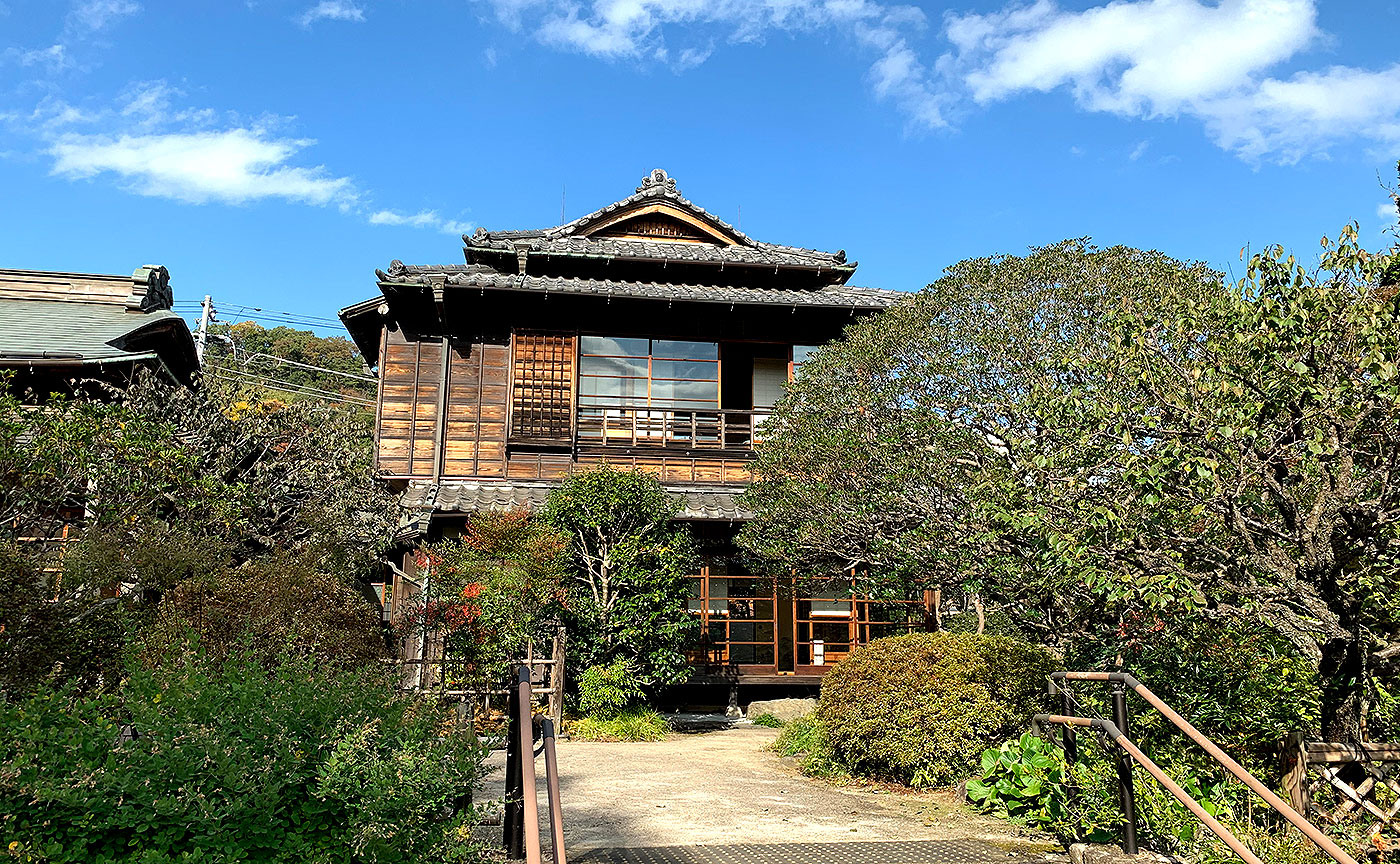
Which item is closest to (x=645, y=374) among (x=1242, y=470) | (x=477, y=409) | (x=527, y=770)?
(x=477, y=409)

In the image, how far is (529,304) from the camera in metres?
17.6

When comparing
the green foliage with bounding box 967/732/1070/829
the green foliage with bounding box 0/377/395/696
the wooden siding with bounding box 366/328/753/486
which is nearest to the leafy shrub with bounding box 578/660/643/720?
the green foliage with bounding box 0/377/395/696

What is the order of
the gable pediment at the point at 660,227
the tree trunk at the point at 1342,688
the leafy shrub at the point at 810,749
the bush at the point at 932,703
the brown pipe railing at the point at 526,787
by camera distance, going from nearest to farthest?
the brown pipe railing at the point at 526,787 < the tree trunk at the point at 1342,688 < the bush at the point at 932,703 < the leafy shrub at the point at 810,749 < the gable pediment at the point at 660,227

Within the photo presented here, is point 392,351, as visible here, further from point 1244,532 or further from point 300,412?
point 1244,532

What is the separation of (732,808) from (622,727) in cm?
526

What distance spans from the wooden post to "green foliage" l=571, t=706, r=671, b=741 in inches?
302

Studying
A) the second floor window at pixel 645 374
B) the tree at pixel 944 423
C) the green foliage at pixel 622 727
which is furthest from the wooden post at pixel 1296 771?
the second floor window at pixel 645 374

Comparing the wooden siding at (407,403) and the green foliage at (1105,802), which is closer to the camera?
the green foliage at (1105,802)

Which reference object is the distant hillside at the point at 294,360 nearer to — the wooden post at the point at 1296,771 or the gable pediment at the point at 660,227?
the gable pediment at the point at 660,227

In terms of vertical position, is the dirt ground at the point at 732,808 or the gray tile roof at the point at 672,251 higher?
the gray tile roof at the point at 672,251

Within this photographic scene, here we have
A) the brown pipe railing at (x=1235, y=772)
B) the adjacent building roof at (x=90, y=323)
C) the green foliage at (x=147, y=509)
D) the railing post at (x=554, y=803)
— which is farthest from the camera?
the adjacent building roof at (x=90, y=323)

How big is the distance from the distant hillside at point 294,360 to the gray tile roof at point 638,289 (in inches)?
1007

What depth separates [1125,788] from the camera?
566 cm

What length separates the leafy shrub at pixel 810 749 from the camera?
356 inches
